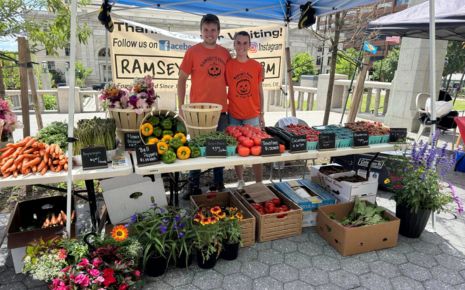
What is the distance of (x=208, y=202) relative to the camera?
10.8ft

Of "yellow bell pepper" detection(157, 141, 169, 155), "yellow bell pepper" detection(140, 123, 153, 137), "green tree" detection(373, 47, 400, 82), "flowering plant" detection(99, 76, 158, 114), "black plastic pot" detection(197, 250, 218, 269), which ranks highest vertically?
"green tree" detection(373, 47, 400, 82)

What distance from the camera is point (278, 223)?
3027mm

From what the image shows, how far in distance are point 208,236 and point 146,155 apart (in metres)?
0.85

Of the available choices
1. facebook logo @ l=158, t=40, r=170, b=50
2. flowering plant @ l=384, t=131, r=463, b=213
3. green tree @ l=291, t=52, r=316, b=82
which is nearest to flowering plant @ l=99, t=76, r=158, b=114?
flowering plant @ l=384, t=131, r=463, b=213

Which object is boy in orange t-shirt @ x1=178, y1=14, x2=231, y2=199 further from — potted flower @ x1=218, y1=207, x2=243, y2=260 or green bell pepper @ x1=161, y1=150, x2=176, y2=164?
potted flower @ x1=218, y1=207, x2=243, y2=260

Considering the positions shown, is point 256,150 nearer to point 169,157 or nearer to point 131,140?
point 169,157

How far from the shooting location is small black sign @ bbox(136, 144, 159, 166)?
8.04ft

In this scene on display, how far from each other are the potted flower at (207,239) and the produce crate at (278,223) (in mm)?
532

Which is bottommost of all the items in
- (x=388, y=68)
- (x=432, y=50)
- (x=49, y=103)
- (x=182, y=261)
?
(x=182, y=261)

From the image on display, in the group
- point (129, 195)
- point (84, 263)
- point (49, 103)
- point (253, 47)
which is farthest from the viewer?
point (49, 103)

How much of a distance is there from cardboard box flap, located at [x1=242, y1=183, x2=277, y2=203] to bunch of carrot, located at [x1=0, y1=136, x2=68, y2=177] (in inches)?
73.4

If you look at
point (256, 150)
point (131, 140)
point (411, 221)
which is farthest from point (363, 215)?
point (131, 140)

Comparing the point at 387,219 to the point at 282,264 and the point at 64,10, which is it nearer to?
the point at 282,264

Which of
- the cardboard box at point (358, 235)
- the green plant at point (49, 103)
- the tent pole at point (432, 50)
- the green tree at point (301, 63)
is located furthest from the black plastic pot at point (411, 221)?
the green tree at point (301, 63)
